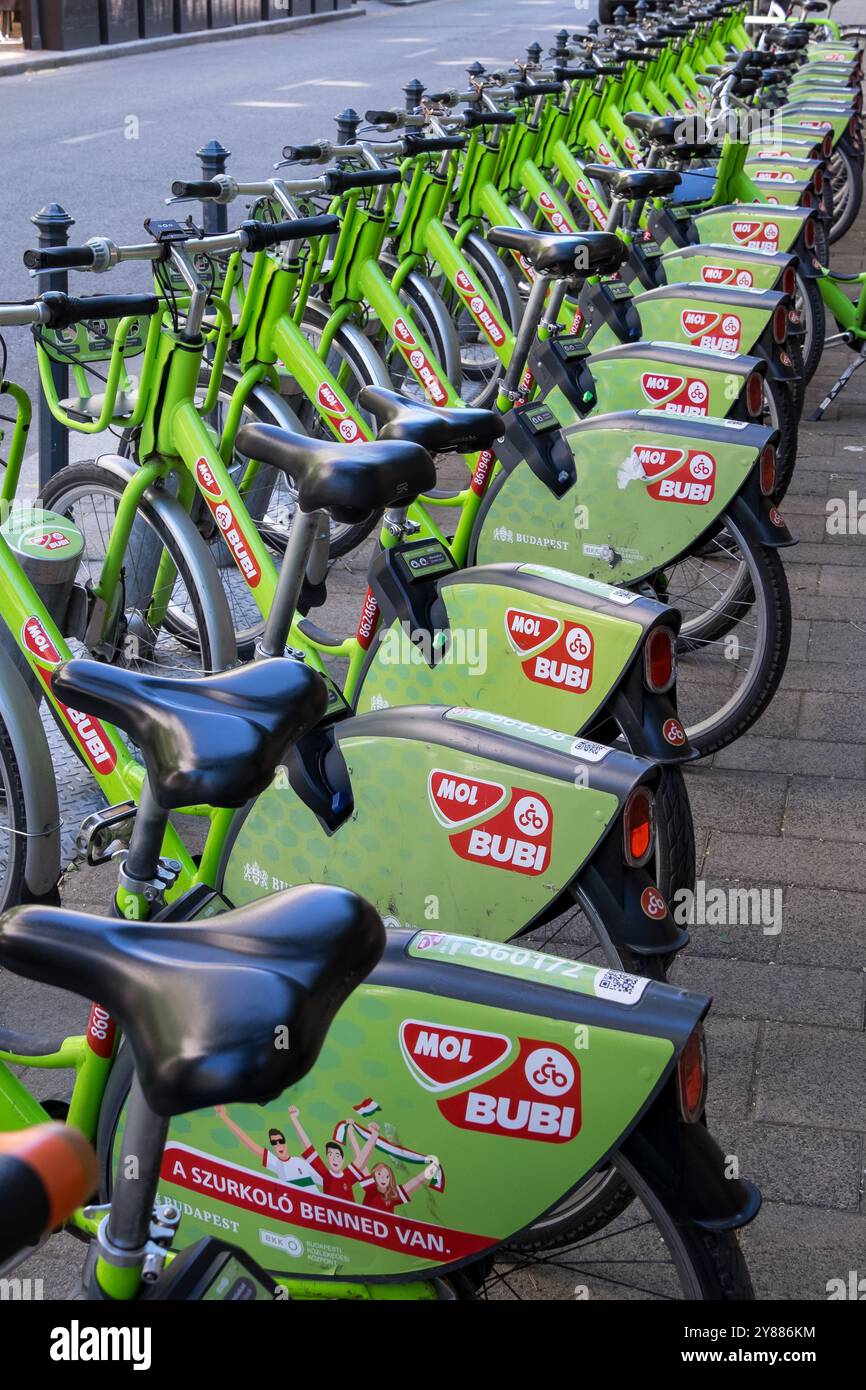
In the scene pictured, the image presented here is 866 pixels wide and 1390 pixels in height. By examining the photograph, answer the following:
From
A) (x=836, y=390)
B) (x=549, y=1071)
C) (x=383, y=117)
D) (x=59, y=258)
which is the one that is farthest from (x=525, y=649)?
(x=836, y=390)

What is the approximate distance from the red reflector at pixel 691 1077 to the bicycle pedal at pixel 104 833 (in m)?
1.06

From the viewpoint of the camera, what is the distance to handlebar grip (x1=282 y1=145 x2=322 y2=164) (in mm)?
4930

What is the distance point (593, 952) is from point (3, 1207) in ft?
8.03

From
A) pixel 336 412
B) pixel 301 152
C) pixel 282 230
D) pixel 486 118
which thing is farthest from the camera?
pixel 486 118

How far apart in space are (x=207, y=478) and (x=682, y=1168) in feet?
7.11

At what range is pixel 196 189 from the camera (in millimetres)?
4078

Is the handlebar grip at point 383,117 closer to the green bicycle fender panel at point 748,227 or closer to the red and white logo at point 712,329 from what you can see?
the green bicycle fender panel at point 748,227

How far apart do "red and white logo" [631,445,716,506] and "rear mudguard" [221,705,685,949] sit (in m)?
1.47

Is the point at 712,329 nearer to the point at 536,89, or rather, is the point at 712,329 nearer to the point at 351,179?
the point at 351,179

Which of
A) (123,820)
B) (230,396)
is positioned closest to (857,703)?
(230,396)

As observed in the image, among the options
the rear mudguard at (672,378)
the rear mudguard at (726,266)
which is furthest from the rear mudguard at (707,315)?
the rear mudguard at (672,378)

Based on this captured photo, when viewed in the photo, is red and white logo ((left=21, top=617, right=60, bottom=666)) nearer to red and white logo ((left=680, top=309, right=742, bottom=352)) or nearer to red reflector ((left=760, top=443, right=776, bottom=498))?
red reflector ((left=760, top=443, right=776, bottom=498))

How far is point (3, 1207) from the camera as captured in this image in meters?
1.04
